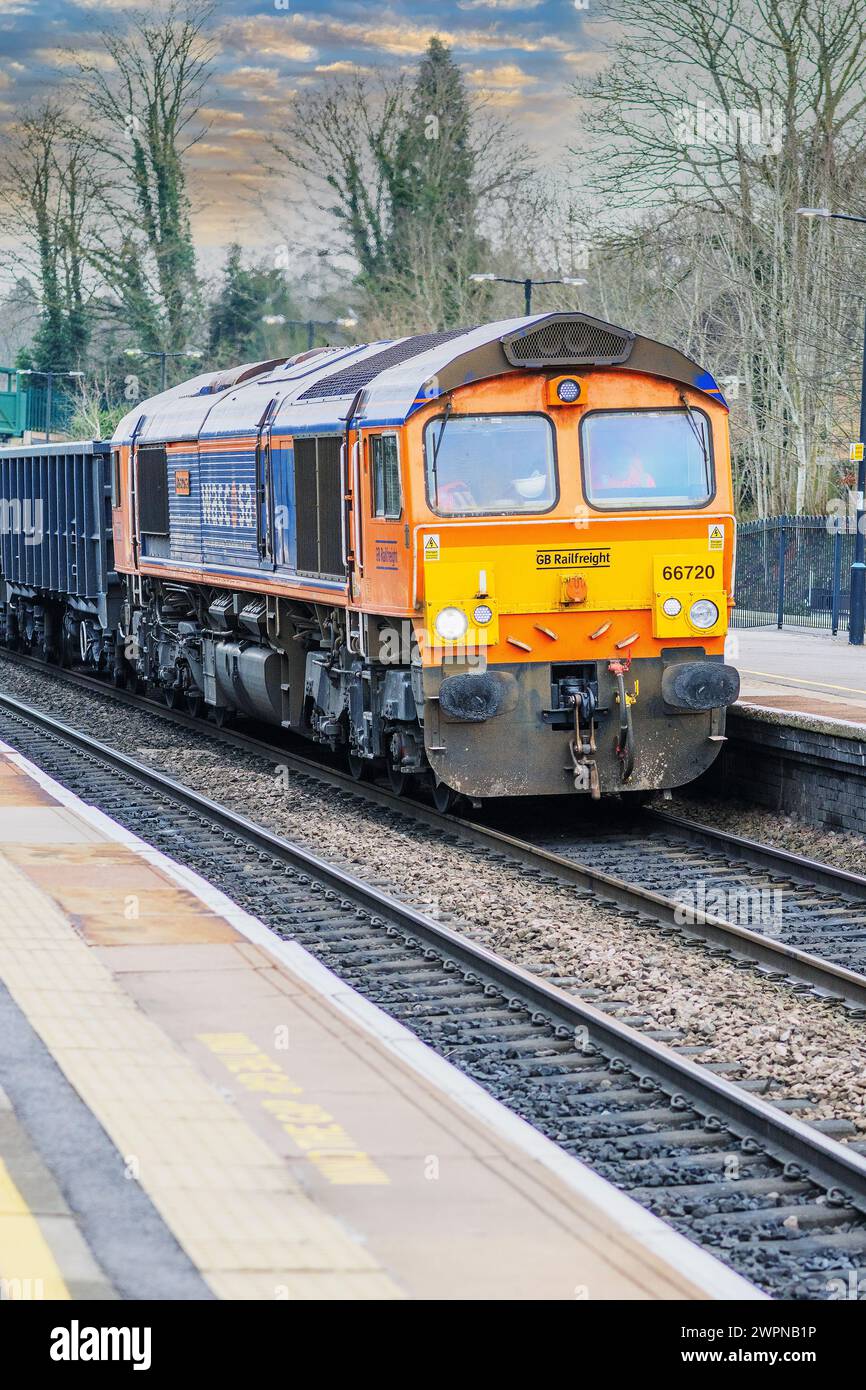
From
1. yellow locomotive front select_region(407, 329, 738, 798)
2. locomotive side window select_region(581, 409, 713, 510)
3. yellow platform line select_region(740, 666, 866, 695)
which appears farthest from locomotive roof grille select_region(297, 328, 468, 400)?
yellow platform line select_region(740, 666, 866, 695)

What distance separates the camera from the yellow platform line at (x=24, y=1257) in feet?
16.2

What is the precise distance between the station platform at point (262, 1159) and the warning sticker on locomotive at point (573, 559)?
16.6 ft

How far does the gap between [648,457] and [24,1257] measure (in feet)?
31.6

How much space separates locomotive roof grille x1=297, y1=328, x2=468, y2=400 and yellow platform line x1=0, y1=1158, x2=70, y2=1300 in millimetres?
9673

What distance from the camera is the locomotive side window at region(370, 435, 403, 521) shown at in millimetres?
13289

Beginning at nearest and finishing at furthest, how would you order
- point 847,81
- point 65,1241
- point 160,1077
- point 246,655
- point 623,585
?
1. point 65,1241
2. point 160,1077
3. point 623,585
4. point 246,655
5. point 847,81

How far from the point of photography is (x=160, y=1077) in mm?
6934

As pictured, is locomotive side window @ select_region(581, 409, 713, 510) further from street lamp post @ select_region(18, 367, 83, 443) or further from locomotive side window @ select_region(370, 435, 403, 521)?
street lamp post @ select_region(18, 367, 83, 443)

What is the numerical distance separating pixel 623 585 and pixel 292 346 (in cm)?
5984

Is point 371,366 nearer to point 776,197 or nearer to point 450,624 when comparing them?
point 450,624

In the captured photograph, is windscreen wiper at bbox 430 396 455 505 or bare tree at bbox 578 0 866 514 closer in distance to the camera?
windscreen wiper at bbox 430 396 455 505

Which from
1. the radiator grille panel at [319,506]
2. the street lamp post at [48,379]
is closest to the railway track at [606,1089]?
the radiator grille panel at [319,506]

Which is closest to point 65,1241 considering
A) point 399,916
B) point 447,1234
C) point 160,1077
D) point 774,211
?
point 447,1234
